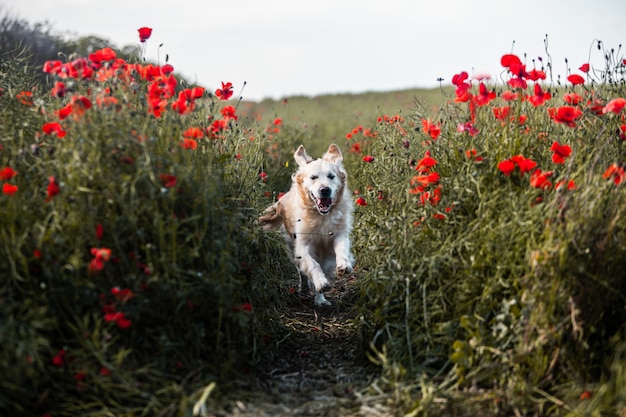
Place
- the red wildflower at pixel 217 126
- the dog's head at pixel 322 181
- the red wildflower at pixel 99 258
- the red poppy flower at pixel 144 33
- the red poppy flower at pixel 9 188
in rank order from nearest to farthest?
the red wildflower at pixel 99 258, the red poppy flower at pixel 9 188, the red poppy flower at pixel 144 33, the red wildflower at pixel 217 126, the dog's head at pixel 322 181

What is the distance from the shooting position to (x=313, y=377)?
3889 mm

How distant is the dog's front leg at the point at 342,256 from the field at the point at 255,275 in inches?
46.4

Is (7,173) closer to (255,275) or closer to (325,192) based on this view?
(255,275)

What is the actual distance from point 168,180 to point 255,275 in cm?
97

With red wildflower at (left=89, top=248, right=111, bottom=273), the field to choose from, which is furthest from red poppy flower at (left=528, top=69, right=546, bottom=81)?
red wildflower at (left=89, top=248, right=111, bottom=273)

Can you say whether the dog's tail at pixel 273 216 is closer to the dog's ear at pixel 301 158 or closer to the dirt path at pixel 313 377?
the dog's ear at pixel 301 158

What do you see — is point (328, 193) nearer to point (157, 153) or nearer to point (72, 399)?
point (157, 153)

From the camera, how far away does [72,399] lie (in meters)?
3.07

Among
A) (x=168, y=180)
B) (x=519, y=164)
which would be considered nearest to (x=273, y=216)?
(x=168, y=180)

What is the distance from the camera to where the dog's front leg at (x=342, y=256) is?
213 inches

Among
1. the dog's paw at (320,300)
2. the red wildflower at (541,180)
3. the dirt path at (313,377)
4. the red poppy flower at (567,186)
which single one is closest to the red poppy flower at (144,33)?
the dirt path at (313,377)

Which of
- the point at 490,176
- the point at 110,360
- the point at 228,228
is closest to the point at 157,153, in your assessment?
the point at 228,228

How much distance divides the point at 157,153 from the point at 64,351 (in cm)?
115

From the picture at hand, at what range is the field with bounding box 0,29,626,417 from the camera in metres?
3.14
